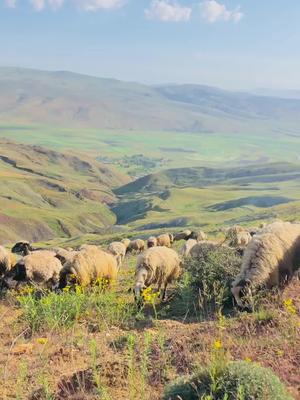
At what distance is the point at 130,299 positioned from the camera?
44.8 feet

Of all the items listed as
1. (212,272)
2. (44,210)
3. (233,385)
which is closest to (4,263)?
(212,272)

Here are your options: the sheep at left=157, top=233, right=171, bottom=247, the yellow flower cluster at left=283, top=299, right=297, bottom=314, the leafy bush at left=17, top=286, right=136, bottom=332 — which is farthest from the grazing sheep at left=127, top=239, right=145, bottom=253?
the yellow flower cluster at left=283, top=299, right=297, bottom=314

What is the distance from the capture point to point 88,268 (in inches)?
621

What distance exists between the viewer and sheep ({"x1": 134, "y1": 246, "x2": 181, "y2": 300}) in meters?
14.3

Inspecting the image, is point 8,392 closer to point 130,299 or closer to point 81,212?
point 130,299

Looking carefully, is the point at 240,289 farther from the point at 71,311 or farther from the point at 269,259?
the point at 71,311

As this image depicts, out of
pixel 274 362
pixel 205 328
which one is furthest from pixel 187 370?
pixel 205 328

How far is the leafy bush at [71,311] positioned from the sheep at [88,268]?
3.27 meters

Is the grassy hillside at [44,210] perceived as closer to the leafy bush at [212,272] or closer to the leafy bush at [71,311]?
A: the leafy bush at [212,272]

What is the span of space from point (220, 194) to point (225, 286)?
617 feet

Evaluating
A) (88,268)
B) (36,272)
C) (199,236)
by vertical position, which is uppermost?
(88,268)

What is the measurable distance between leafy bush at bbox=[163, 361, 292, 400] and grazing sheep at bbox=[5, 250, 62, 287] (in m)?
10.7

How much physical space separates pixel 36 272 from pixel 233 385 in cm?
1183

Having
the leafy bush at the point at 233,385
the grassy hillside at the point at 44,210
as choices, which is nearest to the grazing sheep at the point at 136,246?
the leafy bush at the point at 233,385
